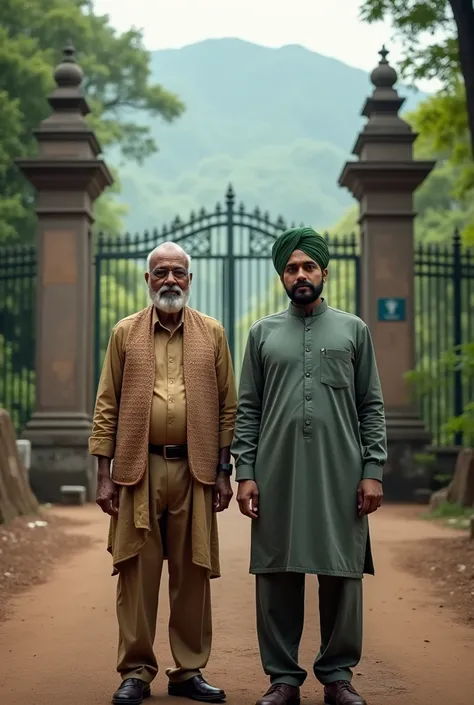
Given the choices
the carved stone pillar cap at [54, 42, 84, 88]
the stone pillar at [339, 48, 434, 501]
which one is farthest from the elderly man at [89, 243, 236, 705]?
the carved stone pillar cap at [54, 42, 84, 88]

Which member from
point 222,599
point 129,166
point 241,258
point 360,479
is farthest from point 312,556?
point 129,166

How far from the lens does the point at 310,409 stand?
184 inches

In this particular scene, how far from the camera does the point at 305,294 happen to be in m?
4.76

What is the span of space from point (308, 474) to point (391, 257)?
422 inches

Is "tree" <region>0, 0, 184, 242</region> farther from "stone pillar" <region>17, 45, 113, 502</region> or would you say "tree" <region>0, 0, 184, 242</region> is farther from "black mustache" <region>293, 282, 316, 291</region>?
"black mustache" <region>293, 282, 316, 291</region>

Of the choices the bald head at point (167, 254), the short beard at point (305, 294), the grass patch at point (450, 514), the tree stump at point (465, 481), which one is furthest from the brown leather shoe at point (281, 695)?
the tree stump at point (465, 481)

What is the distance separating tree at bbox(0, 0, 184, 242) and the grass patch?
1199 cm

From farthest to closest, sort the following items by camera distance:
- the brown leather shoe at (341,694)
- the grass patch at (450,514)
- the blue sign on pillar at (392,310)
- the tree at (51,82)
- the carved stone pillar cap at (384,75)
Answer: the tree at (51,82) < the carved stone pillar cap at (384,75) < the blue sign on pillar at (392,310) < the grass patch at (450,514) < the brown leather shoe at (341,694)

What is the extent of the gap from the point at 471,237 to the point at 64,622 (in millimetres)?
7683

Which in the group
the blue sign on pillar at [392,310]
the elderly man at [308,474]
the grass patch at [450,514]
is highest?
the blue sign on pillar at [392,310]

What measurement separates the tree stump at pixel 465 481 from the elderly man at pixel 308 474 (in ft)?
25.3

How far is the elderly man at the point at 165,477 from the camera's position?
15.6 ft

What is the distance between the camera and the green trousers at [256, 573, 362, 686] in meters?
4.60

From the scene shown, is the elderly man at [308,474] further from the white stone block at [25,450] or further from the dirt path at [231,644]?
the white stone block at [25,450]
